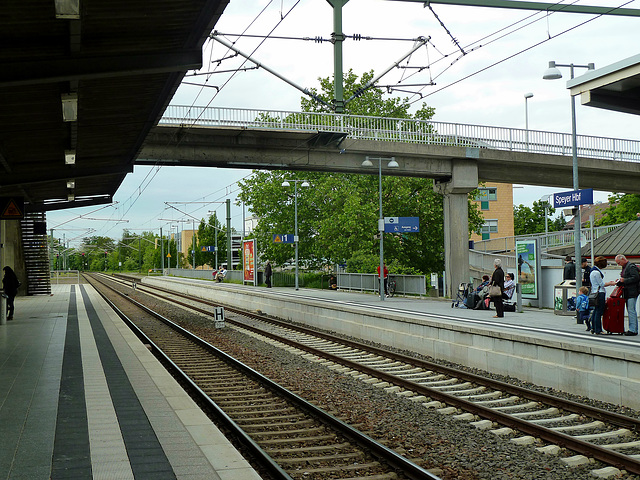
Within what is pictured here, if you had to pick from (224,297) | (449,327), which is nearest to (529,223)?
(224,297)

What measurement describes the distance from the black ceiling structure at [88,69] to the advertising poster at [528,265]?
11.1m

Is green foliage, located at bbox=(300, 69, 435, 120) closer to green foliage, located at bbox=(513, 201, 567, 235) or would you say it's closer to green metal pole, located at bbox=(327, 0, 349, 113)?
green metal pole, located at bbox=(327, 0, 349, 113)

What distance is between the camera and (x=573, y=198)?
1598 cm

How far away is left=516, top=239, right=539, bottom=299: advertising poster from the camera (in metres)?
19.1

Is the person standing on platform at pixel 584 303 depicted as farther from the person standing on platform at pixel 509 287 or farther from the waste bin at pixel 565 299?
the person standing on platform at pixel 509 287

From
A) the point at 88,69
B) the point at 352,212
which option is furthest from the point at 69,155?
the point at 352,212

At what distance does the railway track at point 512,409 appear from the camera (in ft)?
23.3

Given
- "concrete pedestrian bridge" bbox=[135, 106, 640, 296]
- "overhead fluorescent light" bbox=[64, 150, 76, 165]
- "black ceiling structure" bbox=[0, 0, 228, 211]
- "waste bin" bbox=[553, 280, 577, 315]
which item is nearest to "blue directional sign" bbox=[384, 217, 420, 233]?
"concrete pedestrian bridge" bbox=[135, 106, 640, 296]

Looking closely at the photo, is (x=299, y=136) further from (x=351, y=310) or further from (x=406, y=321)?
(x=406, y=321)

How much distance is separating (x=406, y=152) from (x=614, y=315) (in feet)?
55.0

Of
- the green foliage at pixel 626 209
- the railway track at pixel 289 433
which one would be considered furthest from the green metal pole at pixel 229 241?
the railway track at pixel 289 433

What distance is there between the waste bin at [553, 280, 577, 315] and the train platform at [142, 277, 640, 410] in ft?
0.83

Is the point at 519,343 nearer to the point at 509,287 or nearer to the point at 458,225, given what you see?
the point at 509,287

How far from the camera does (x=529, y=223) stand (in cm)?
8088
